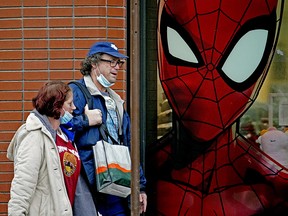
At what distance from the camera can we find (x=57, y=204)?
14.4 ft

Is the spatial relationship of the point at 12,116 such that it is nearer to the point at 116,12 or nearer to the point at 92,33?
the point at 92,33

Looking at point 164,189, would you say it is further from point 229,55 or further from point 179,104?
point 229,55

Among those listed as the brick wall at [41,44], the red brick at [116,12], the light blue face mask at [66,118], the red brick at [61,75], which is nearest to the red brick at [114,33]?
the brick wall at [41,44]

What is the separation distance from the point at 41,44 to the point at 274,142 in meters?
2.12

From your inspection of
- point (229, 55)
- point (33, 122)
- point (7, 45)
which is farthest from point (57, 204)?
point (229, 55)

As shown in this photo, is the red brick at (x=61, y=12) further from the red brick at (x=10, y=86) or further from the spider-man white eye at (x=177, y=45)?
the spider-man white eye at (x=177, y=45)

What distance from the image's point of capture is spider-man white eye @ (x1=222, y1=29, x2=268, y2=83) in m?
6.12

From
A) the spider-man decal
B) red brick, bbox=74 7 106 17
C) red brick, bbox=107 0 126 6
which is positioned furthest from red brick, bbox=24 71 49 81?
the spider-man decal

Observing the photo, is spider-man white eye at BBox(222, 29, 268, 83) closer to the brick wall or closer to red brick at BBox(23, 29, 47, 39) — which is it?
the brick wall

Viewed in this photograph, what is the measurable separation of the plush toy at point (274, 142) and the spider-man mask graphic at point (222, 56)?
28 cm

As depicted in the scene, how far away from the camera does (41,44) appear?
19.0 feet

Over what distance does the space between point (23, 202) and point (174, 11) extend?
2549 millimetres

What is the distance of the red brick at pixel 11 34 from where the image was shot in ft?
19.0

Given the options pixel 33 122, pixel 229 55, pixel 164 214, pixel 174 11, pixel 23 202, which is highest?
pixel 174 11
